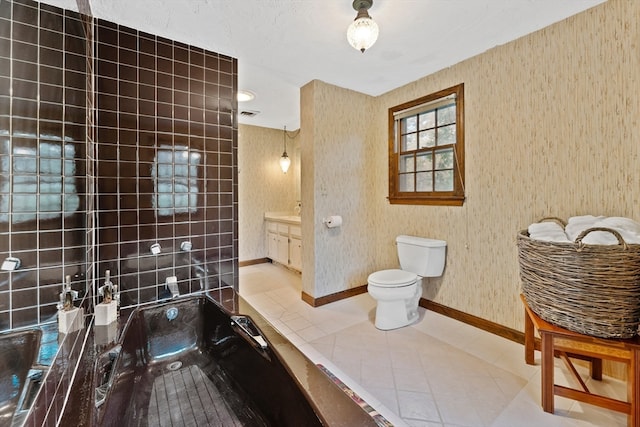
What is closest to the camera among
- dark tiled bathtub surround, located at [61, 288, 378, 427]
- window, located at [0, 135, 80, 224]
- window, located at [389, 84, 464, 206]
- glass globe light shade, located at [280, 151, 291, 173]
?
dark tiled bathtub surround, located at [61, 288, 378, 427]

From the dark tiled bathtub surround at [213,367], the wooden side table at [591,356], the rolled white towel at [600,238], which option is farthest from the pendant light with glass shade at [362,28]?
the wooden side table at [591,356]

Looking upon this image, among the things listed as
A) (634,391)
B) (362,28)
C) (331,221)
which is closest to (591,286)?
(634,391)

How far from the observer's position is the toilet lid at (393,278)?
7.49 ft

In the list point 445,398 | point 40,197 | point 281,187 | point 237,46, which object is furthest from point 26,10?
point 281,187

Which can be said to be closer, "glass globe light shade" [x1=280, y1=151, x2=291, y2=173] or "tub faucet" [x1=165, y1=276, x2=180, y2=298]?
"tub faucet" [x1=165, y1=276, x2=180, y2=298]

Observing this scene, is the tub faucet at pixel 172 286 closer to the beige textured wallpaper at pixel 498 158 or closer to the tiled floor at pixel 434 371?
the tiled floor at pixel 434 371

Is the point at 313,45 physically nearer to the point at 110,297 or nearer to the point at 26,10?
the point at 26,10

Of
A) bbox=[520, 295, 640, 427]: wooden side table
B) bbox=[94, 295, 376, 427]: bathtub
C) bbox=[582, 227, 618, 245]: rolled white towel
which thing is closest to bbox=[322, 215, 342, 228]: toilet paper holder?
bbox=[94, 295, 376, 427]: bathtub

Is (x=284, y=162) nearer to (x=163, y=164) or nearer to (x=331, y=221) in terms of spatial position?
(x=331, y=221)

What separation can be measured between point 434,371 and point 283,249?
270 centimetres

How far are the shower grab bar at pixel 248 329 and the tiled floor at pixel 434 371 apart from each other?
714 millimetres

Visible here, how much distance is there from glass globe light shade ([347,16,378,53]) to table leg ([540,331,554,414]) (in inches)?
75.6

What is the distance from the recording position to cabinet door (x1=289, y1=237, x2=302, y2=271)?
3.71 metres

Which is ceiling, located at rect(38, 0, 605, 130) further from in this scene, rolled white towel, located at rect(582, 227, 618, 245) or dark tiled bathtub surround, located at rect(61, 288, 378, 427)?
dark tiled bathtub surround, located at rect(61, 288, 378, 427)
